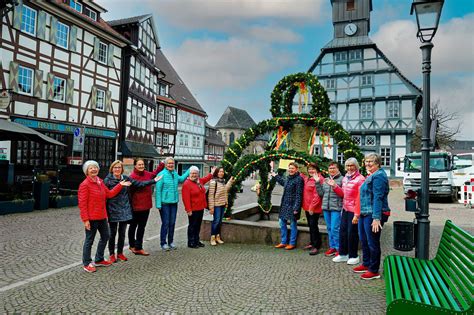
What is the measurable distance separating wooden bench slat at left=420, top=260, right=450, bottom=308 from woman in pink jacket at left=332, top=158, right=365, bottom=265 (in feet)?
4.10

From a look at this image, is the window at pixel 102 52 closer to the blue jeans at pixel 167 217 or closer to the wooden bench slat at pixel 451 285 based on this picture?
the blue jeans at pixel 167 217

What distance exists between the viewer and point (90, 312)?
155 inches

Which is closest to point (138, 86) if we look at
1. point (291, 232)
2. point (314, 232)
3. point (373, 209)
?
point (291, 232)

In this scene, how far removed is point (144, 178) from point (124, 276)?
1803 mm

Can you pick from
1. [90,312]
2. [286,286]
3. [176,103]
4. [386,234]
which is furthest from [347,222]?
[176,103]

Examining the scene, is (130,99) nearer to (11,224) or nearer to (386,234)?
(11,224)

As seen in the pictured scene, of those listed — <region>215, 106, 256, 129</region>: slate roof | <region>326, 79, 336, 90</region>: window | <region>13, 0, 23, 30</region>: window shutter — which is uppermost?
<region>215, 106, 256, 129</region>: slate roof

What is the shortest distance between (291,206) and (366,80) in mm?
30509

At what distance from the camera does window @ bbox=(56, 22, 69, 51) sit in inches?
735

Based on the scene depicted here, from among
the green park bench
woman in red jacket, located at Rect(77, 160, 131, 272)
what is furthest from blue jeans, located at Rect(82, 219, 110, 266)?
the green park bench

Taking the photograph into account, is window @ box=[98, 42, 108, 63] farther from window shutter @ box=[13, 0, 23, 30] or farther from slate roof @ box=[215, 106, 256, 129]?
slate roof @ box=[215, 106, 256, 129]

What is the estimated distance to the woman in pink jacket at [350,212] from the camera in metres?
5.62

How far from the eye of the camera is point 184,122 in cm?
3762

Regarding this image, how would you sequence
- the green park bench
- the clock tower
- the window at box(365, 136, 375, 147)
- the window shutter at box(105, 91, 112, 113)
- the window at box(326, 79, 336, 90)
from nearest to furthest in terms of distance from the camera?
1. the green park bench
2. the window shutter at box(105, 91, 112, 113)
3. the window at box(365, 136, 375, 147)
4. the window at box(326, 79, 336, 90)
5. the clock tower
